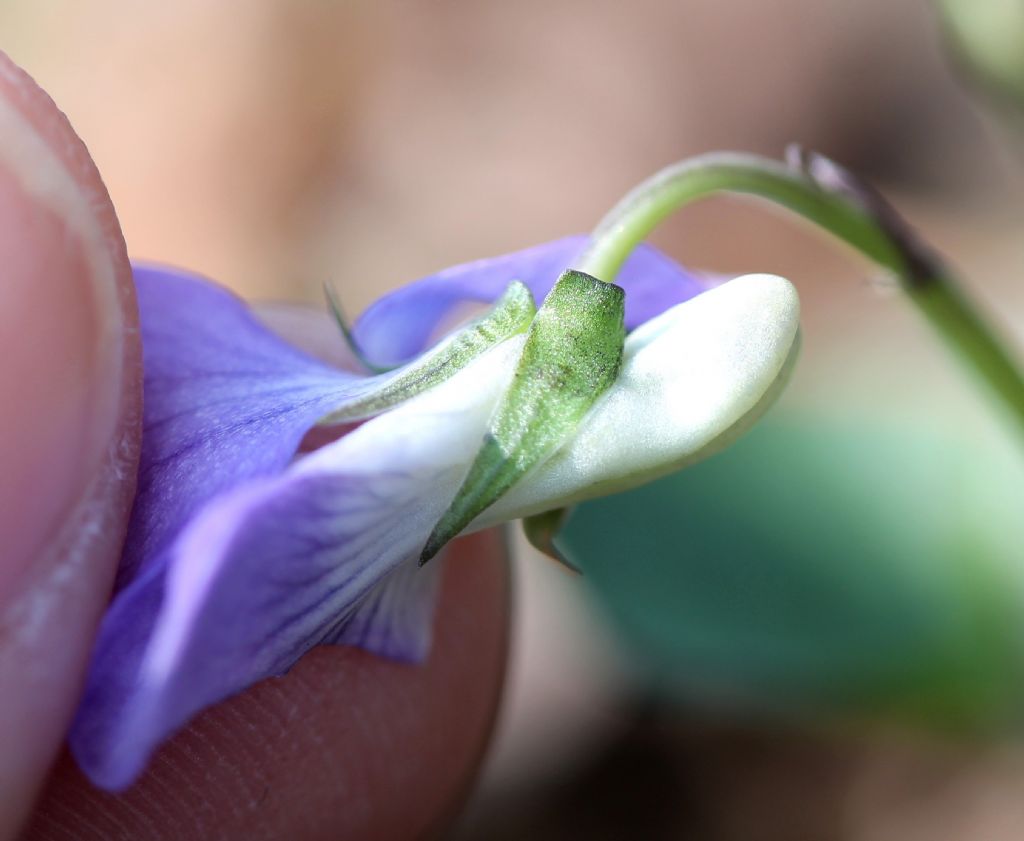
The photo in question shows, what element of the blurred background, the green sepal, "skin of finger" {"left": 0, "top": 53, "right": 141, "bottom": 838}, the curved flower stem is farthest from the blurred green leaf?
"skin of finger" {"left": 0, "top": 53, "right": 141, "bottom": 838}

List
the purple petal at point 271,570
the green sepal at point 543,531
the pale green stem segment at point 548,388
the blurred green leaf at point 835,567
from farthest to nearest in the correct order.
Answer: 1. the blurred green leaf at point 835,567
2. the green sepal at point 543,531
3. the pale green stem segment at point 548,388
4. the purple petal at point 271,570

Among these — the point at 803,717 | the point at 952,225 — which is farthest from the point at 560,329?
the point at 952,225

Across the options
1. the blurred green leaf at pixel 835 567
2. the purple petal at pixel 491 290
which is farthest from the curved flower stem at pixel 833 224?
the blurred green leaf at pixel 835 567

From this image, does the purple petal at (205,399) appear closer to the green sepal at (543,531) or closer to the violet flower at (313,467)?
the violet flower at (313,467)

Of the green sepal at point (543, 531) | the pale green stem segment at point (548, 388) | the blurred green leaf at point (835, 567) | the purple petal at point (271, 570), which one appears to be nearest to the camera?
the purple petal at point (271, 570)

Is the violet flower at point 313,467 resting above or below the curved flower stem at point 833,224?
below

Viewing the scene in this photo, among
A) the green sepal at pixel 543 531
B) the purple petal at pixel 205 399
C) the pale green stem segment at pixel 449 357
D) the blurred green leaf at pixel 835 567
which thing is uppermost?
the pale green stem segment at pixel 449 357

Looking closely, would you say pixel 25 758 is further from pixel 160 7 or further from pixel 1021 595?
pixel 160 7

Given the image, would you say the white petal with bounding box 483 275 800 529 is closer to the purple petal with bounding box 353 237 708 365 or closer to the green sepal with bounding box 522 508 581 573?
the green sepal with bounding box 522 508 581 573
